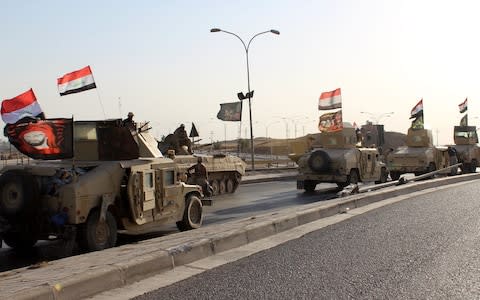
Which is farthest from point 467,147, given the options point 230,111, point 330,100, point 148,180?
point 148,180

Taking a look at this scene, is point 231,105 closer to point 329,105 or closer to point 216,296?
point 329,105

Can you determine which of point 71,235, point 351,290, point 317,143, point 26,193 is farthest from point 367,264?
point 317,143

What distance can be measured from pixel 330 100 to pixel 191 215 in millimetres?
15070

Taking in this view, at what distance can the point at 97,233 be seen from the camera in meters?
8.63

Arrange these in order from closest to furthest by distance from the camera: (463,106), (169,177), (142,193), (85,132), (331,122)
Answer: (142,193) → (85,132) → (169,177) → (331,122) → (463,106)

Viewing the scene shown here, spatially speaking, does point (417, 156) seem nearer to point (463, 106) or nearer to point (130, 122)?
point (463, 106)

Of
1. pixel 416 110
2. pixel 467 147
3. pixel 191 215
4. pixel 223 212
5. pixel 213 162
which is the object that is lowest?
pixel 223 212

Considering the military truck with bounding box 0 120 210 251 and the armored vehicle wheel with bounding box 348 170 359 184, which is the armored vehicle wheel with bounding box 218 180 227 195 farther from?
the military truck with bounding box 0 120 210 251

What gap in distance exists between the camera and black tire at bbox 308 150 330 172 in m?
21.3

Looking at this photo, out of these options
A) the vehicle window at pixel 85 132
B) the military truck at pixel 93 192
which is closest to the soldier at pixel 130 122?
the military truck at pixel 93 192

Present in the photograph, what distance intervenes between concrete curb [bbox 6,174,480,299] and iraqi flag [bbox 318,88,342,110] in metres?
14.8

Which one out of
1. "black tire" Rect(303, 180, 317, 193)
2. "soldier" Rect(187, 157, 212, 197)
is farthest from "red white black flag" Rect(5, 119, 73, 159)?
"black tire" Rect(303, 180, 317, 193)

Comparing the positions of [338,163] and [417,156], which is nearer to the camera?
[338,163]

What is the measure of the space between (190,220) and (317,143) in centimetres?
1365
